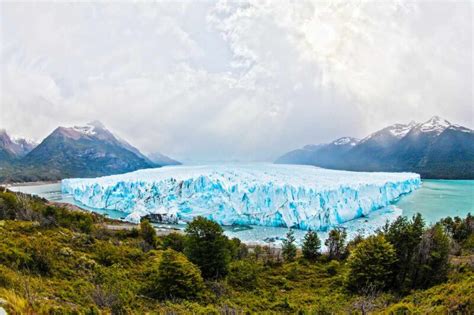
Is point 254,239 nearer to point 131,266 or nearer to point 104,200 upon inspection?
point 131,266

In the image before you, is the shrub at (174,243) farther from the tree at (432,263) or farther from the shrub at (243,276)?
the tree at (432,263)

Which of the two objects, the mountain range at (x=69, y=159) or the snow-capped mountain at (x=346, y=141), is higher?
the snow-capped mountain at (x=346, y=141)

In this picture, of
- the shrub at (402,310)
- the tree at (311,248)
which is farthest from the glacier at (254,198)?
the shrub at (402,310)

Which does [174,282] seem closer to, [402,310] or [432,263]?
[402,310]

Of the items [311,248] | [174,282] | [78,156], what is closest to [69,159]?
[78,156]

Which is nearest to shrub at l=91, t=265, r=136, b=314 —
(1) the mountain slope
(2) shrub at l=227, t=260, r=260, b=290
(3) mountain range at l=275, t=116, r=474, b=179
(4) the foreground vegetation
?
(4) the foreground vegetation

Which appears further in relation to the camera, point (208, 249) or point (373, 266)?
point (208, 249)
